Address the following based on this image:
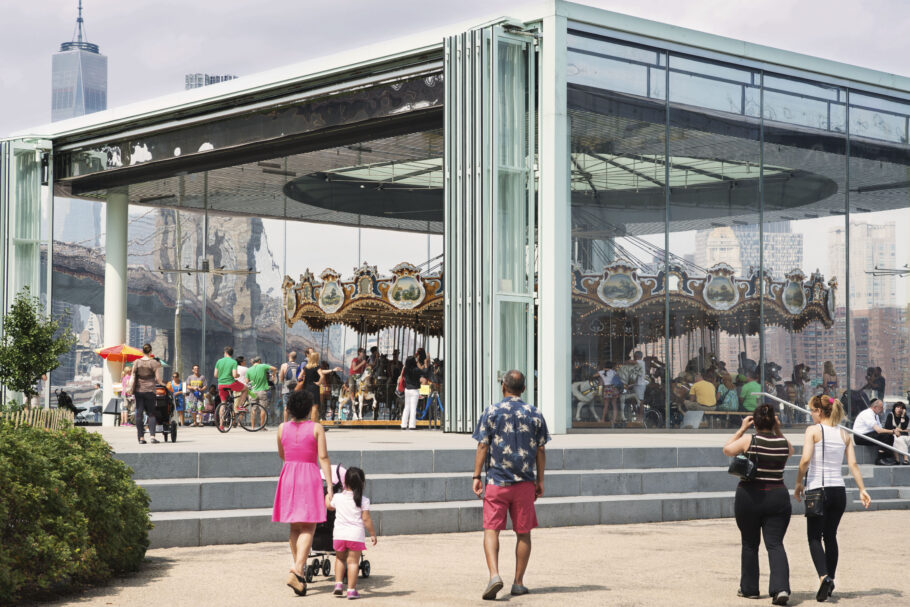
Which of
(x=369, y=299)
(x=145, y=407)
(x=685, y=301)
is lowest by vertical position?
(x=145, y=407)

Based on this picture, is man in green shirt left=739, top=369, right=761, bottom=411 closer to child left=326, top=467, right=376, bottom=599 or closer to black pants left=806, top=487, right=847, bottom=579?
black pants left=806, top=487, right=847, bottom=579

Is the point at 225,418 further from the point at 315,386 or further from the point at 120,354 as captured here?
the point at 120,354

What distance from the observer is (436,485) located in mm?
13781

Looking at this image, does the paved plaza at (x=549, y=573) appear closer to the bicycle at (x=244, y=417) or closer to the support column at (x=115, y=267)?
the bicycle at (x=244, y=417)

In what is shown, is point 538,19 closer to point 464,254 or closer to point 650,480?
point 464,254

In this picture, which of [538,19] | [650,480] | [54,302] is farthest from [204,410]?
[650,480]

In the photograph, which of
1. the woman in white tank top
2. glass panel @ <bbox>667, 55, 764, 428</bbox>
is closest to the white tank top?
the woman in white tank top

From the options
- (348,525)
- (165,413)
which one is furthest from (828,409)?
(165,413)

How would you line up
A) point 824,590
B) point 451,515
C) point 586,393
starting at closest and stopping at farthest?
point 824,590 < point 451,515 < point 586,393

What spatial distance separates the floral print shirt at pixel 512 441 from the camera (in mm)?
8688

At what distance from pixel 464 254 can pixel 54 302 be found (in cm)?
1858

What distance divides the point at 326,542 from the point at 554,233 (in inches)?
450

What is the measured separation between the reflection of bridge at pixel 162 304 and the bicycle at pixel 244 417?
8072 millimetres

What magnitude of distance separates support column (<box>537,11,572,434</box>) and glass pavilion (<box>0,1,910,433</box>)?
0.12 feet
